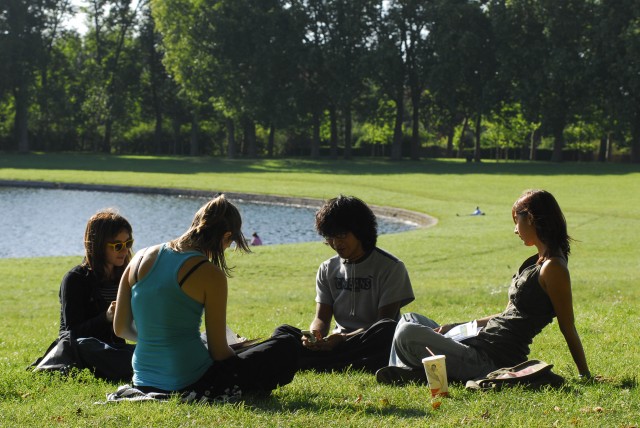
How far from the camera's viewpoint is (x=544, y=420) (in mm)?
5301

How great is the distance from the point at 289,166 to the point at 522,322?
59789 millimetres

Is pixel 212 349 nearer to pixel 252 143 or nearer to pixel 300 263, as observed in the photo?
pixel 300 263

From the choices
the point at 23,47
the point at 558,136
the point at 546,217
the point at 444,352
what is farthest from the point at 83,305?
the point at 23,47

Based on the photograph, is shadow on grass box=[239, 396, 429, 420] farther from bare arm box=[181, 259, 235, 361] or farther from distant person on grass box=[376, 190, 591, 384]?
distant person on grass box=[376, 190, 591, 384]

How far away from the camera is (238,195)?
147 feet

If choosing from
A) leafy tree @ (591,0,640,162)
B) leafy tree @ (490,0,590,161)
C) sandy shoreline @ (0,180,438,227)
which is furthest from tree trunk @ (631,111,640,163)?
sandy shoreline @ (0,180,438,227)

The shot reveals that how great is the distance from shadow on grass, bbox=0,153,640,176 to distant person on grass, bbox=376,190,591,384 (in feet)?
169

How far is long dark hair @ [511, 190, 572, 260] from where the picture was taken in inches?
249

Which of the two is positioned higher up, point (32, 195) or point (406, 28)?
point (406, 28)

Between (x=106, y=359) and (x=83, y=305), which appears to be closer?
(x=106, y=359)

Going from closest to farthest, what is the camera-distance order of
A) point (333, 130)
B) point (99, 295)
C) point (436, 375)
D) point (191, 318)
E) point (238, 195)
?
point (191, 318) → point (436, 375) → point (99, 295) → point (238, 195) → point (333, 130)

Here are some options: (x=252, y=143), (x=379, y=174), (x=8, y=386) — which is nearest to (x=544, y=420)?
(x=8, y=386)

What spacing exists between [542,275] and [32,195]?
40720 mm

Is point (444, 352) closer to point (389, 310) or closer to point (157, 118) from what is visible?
point (389, 310)
